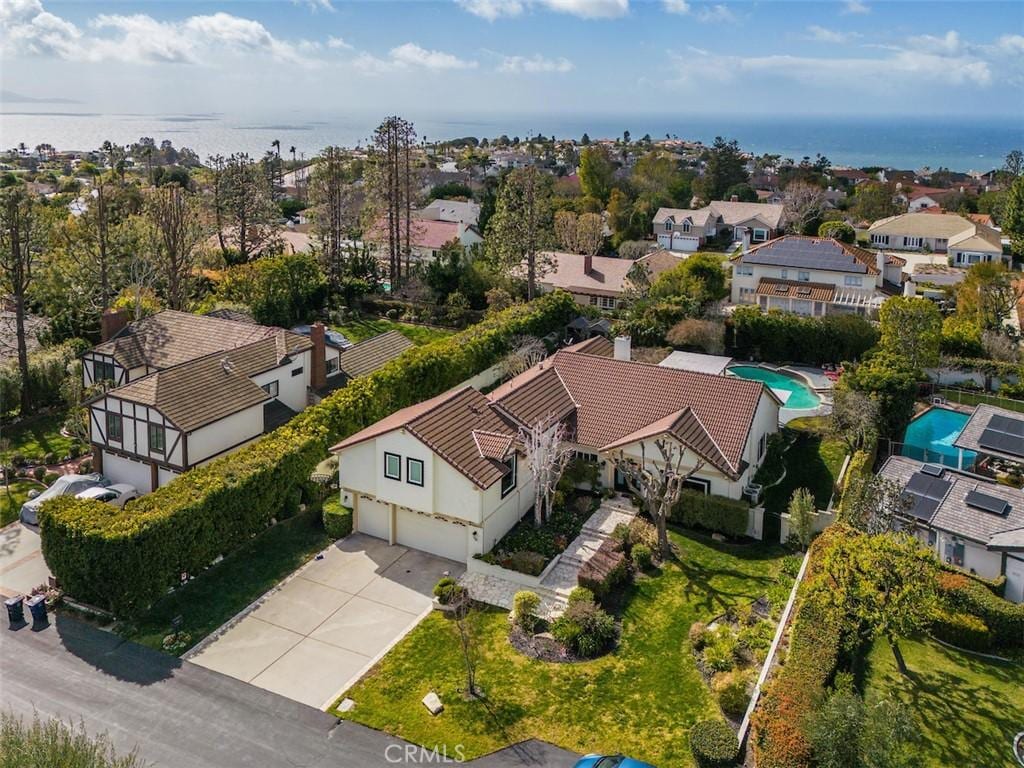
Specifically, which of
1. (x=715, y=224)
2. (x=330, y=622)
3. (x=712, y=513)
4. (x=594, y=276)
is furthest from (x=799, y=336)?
(x=715, y=224)

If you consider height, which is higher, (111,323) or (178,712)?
(111,323)

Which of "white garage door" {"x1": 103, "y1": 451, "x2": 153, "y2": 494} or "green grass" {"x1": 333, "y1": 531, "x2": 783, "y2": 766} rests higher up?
"white garage door" {"x1": 103, "y1": 451, "x2": 153, "y2": 494}

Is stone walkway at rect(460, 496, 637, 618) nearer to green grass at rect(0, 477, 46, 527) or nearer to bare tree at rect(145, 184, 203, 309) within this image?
green grass at rect(0, 477, 46, 527)

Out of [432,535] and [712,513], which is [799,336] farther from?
[432,535]

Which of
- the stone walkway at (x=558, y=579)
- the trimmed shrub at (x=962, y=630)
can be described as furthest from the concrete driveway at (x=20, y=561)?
the trimmed shrub at (x=962, y=630)

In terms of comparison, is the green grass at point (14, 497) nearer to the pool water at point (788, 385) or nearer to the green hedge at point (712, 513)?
the green hedge at point (712, 513)

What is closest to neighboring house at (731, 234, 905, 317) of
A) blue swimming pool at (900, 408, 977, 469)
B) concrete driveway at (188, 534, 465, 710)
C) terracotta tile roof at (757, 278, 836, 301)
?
terracotta tile roof at (757, 278, 836, 301)
